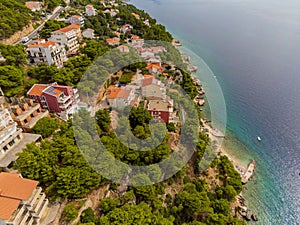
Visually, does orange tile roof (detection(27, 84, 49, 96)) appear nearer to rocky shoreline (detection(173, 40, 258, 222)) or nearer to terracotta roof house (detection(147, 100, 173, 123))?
terracotta roof house (detection(147, 100, 173, 123))

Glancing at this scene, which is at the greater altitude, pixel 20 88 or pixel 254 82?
pixel 20 88

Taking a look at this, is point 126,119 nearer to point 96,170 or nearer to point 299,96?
point 96,170

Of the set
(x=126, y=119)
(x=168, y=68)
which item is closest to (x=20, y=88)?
(x=126, y=119)

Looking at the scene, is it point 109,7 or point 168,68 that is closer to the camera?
point 168,68

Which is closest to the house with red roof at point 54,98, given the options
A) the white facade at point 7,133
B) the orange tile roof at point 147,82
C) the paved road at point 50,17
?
the white facade at point 7,133

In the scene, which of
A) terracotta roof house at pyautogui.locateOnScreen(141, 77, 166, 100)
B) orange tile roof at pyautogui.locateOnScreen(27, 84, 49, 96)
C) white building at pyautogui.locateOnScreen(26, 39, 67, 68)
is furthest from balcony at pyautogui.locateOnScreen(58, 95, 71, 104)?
terracotta roof house at pyautogui.locateOnScreen(141, 77, 166, 100)

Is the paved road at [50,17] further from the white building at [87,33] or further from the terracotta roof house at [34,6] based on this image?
the white building at [87,33]
